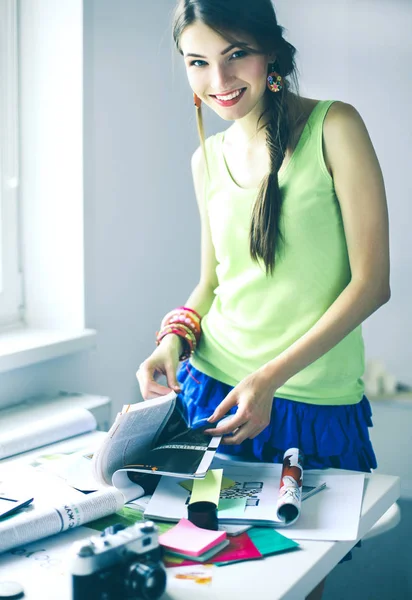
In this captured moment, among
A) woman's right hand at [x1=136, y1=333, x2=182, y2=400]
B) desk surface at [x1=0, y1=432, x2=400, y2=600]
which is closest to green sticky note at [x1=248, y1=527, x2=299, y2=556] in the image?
desk surface at [x1=0, y1=432, x2=400, y2=600]

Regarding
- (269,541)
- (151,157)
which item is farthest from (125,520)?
(151,157)

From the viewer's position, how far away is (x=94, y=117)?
73.7 inches

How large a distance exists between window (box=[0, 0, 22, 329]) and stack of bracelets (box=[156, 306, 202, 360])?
604 mm

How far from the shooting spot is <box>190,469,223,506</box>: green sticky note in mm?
1092

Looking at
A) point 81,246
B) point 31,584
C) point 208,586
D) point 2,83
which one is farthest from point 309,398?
point 2,83

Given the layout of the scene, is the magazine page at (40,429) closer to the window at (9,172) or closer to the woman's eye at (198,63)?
the window at (9,172)

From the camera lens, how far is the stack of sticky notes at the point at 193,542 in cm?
95

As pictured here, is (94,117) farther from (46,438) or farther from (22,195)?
(46,438)

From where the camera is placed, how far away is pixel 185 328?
1.44 metres

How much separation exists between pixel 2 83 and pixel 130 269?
57 cm

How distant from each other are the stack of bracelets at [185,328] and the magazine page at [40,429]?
254mm

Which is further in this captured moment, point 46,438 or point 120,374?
point 120,374

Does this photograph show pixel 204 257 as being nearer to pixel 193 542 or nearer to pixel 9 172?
pixel 9 172

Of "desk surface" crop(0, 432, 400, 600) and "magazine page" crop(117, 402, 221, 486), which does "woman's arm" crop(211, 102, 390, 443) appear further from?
"desk surface" crop(0, 432, 400, 600)
